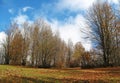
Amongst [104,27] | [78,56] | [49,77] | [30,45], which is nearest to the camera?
[49,77]

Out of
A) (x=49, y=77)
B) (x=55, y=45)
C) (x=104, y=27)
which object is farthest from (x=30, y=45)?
(x=49, y=77)

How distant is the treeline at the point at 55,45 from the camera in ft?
149

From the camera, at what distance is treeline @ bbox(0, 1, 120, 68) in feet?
149

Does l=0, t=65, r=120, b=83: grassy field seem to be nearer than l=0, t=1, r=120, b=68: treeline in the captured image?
Yes

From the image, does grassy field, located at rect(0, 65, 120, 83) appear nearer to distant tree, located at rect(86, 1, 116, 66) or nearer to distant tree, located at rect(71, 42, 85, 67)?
distant tree, located at rect(86, 1, 116, 66)

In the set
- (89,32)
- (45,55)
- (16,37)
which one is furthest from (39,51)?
(89,32)

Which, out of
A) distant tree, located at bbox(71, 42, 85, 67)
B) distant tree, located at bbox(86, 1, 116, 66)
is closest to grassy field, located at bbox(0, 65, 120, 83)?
distant tree, located at bbox(86, 1, 116, 66)

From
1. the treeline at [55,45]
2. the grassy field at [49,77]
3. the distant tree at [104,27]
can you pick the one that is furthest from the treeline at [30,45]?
the grassy field at [49,77]

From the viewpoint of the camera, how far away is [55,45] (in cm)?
6994

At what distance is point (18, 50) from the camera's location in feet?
200

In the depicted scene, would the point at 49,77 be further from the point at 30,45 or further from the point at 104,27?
the point at 30,45

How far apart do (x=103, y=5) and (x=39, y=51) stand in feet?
81.8

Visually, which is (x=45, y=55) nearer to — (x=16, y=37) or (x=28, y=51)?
(x=28, y=51)

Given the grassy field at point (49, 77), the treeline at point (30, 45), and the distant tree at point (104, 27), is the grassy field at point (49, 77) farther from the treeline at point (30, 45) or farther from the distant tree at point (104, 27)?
the treeline at point (30, 45)
